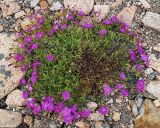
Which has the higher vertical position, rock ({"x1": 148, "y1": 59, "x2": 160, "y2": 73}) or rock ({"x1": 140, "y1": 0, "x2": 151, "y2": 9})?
rock ({"x1": 140, "y1": 0, "x2": 151, "y2": 9})

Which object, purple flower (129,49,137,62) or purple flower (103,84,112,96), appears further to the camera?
purple flower (129,49,137,62)

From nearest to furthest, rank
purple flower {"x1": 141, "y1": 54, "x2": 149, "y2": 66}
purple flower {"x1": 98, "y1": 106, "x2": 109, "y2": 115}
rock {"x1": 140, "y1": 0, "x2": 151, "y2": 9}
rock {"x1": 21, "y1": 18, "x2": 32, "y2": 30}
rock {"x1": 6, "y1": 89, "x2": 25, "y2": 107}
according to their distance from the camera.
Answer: purple flower {"x1": 98, "y1": 106, "x2": 109, "y2": 115} → rock {"x1": 6, "y1": 89, "x2": 25, "y2": 107} → purple flower {"x1": 141, "y1": 54, "x2": 149, "y2": 66} → rock {"x1": 21, "y1": 18, "x2": 32, "y2": 30} → rock {"x1": 140, "y1": 0, "x2": 151, "y2": 9}

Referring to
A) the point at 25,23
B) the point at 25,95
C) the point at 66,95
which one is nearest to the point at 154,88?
the point at 66,95

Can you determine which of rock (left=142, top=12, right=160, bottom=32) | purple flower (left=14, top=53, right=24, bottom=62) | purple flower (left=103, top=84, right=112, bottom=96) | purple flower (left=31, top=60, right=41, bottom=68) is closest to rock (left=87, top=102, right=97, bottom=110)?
purple flower (left=103, top=84, right=112, bottom=96)

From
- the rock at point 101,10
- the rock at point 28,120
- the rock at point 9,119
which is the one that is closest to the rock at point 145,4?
the rock at point 101,10

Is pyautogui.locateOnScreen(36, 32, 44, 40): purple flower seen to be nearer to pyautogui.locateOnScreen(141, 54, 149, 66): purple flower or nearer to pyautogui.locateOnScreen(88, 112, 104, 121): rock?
pyautogui.locateOnScreen(88, 112, 104, 121): rock

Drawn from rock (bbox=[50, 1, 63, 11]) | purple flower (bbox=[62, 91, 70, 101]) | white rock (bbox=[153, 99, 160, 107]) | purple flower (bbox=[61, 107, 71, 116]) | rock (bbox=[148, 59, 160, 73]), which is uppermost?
rock (bbox=[50, 1, 63, 11])
